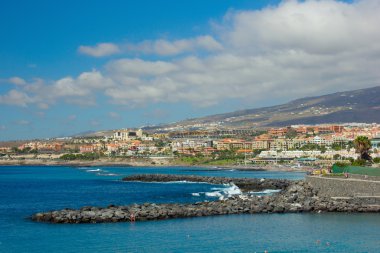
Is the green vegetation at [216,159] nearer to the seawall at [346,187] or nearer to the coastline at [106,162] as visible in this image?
the coastline at [106,162]

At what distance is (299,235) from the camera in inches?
1058

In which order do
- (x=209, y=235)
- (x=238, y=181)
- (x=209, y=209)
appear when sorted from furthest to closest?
(x=238, y=181)
(x=209, y=209)
(x=209, y=235)

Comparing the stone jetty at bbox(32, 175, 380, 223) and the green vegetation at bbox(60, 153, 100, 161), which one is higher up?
the green vegetation at bbox(60, 153, 100, 161)

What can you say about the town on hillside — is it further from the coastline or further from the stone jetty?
the stone jetty

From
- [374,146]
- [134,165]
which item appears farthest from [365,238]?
[134,165]

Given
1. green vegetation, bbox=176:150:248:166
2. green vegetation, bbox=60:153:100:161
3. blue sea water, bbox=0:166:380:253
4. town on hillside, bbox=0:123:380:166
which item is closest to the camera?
blue sea water, bbox=0:166:380:253

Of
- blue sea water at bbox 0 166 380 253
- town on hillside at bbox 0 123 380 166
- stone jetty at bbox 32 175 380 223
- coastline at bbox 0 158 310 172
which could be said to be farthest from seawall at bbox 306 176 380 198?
coastline at bbox 0 158 310 172

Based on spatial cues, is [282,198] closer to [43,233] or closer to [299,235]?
[299,235]

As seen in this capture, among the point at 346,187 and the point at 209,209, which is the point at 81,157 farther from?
the point at 209,209

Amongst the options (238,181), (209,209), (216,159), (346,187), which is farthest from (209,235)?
(216,159)

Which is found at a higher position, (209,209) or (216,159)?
(216,159)

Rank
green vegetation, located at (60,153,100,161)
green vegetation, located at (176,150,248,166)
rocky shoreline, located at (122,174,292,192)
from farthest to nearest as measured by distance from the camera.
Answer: green vegetation, located at (60,153,100,161) < green vegetation, located at (176,150,248,166) < rocky shoreline, located at (122,174,292,192)

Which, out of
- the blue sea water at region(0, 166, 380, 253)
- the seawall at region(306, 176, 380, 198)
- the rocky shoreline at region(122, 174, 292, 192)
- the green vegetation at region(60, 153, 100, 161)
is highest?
the green vegetation at region(60, 153, 100, 161)

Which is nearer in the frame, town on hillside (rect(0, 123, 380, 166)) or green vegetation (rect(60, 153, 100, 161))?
town on hillside (rect(0, 123, 380, 166))
